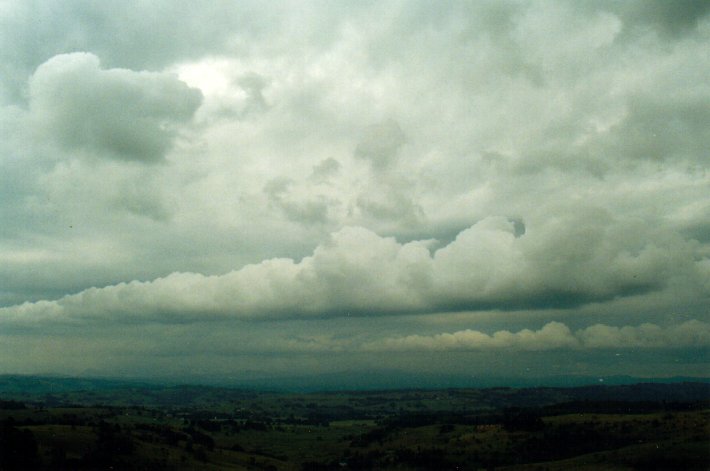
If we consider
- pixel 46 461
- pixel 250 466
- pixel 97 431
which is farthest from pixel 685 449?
pixel 97 431

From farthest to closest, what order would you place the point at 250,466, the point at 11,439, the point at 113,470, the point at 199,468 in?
1. the point at 250,466
2. the point at 199,468
3. the point at 113,470
4. the point at 11,439

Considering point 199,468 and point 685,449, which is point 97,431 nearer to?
point 199,468

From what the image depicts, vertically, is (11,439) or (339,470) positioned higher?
(11,439)

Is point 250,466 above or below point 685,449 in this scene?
below

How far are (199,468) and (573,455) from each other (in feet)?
393

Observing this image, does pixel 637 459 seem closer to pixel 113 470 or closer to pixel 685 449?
pixel 685 449

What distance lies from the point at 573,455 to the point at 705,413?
55542mm

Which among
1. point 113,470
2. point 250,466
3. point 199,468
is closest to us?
point 113,470

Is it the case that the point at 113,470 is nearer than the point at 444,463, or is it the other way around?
the point at 113,470

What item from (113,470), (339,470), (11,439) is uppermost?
(11,439)

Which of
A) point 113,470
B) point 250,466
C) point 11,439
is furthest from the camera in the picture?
point 250,466

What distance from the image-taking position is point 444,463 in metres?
193

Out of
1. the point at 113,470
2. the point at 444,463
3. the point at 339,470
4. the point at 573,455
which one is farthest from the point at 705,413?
the point at 113,470

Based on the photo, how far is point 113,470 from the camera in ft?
449
